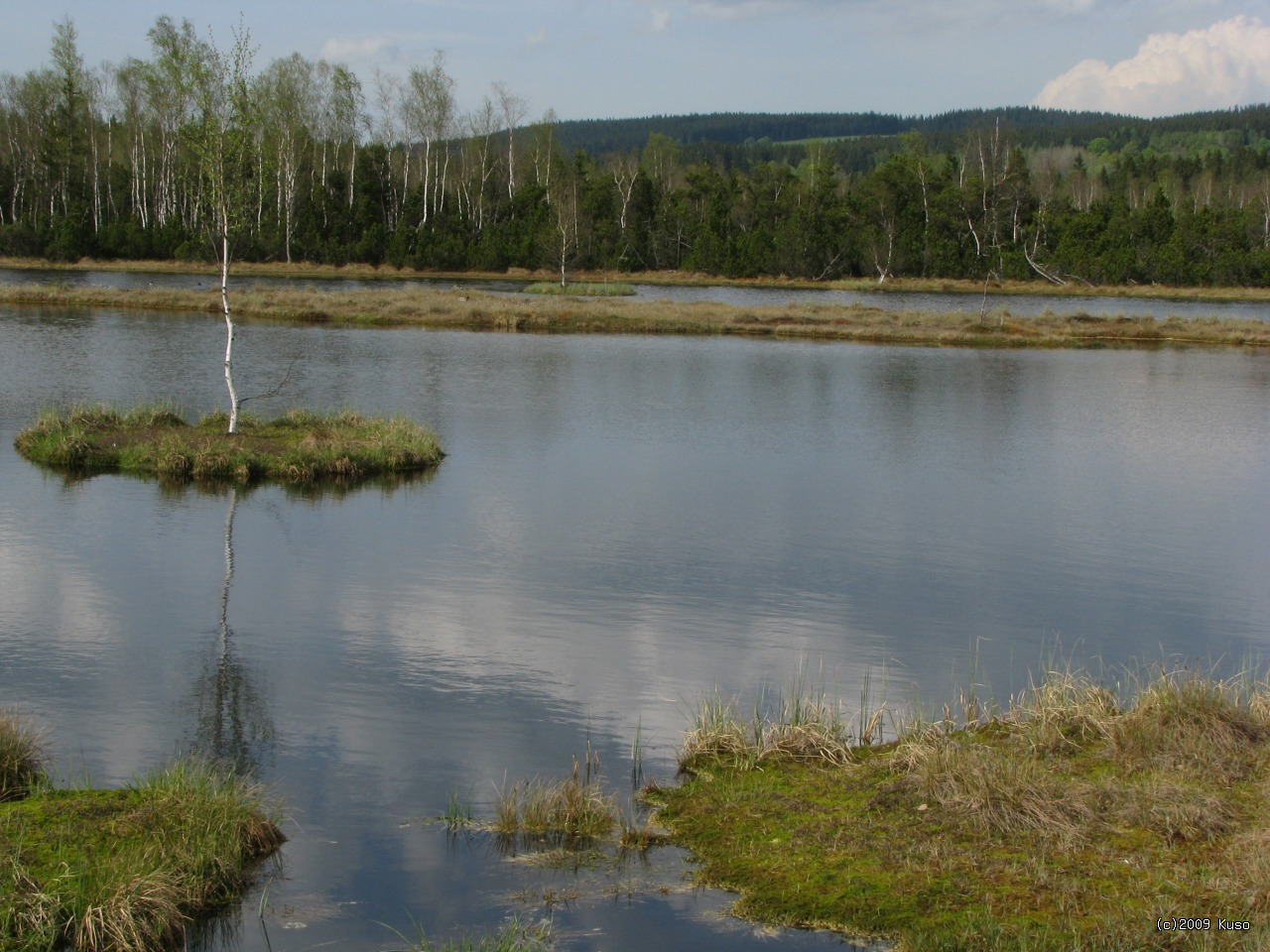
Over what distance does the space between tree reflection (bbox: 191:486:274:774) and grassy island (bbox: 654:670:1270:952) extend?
9.92 ft

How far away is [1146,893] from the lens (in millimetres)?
6926

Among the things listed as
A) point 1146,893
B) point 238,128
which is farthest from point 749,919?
point 238,128

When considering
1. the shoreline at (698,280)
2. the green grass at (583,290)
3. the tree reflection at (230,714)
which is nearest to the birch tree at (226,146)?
the tree reflection at (230,714)

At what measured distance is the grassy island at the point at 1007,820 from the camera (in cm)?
673

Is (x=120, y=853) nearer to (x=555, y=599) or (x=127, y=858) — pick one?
(x=127, y=858)

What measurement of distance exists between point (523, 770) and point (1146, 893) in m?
4.17

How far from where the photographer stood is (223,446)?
802 inches

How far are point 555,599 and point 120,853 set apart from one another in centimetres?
697

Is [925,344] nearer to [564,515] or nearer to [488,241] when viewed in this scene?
[564,515]

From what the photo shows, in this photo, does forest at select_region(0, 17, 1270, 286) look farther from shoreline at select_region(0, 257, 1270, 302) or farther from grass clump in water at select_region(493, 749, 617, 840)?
grass clump in water at select_region(493, 749, 617, 840)

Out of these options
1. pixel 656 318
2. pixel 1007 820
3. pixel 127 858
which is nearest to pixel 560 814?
pixel 127 858

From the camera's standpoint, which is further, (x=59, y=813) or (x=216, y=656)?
(x=216, y=656)

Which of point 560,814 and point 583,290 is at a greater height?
point 583,290

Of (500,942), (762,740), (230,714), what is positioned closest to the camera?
(500,942)
